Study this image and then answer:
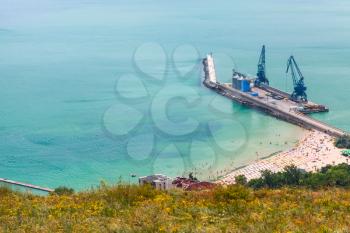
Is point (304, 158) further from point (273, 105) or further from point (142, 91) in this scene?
point (142, 91)

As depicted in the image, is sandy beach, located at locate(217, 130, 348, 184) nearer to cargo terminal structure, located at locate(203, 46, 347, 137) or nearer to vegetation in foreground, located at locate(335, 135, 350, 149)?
vegetation in foreground, located at locate(335, 135, 350, 149)

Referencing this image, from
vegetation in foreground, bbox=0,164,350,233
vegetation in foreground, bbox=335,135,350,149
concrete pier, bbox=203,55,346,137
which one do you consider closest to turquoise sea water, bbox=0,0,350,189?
concrete pier, bbox=203,55,346,137

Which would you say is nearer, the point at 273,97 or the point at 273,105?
the point at 273,105

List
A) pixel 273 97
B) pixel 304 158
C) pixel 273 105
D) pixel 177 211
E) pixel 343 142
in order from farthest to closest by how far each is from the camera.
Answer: pixel 273 97, pixel 273 105, pixel 343 142, pixel 304 158, pixel 177 211

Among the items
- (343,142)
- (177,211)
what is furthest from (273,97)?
(177,211)

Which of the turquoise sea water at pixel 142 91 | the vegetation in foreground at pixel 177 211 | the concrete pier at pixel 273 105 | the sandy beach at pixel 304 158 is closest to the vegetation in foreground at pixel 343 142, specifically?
the sandy beach at pixel 304 158

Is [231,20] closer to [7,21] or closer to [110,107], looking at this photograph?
[7,21]

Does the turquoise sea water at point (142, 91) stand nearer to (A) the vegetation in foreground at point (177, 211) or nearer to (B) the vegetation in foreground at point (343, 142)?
(B) the vegetation in foreground at point (343, 142)
